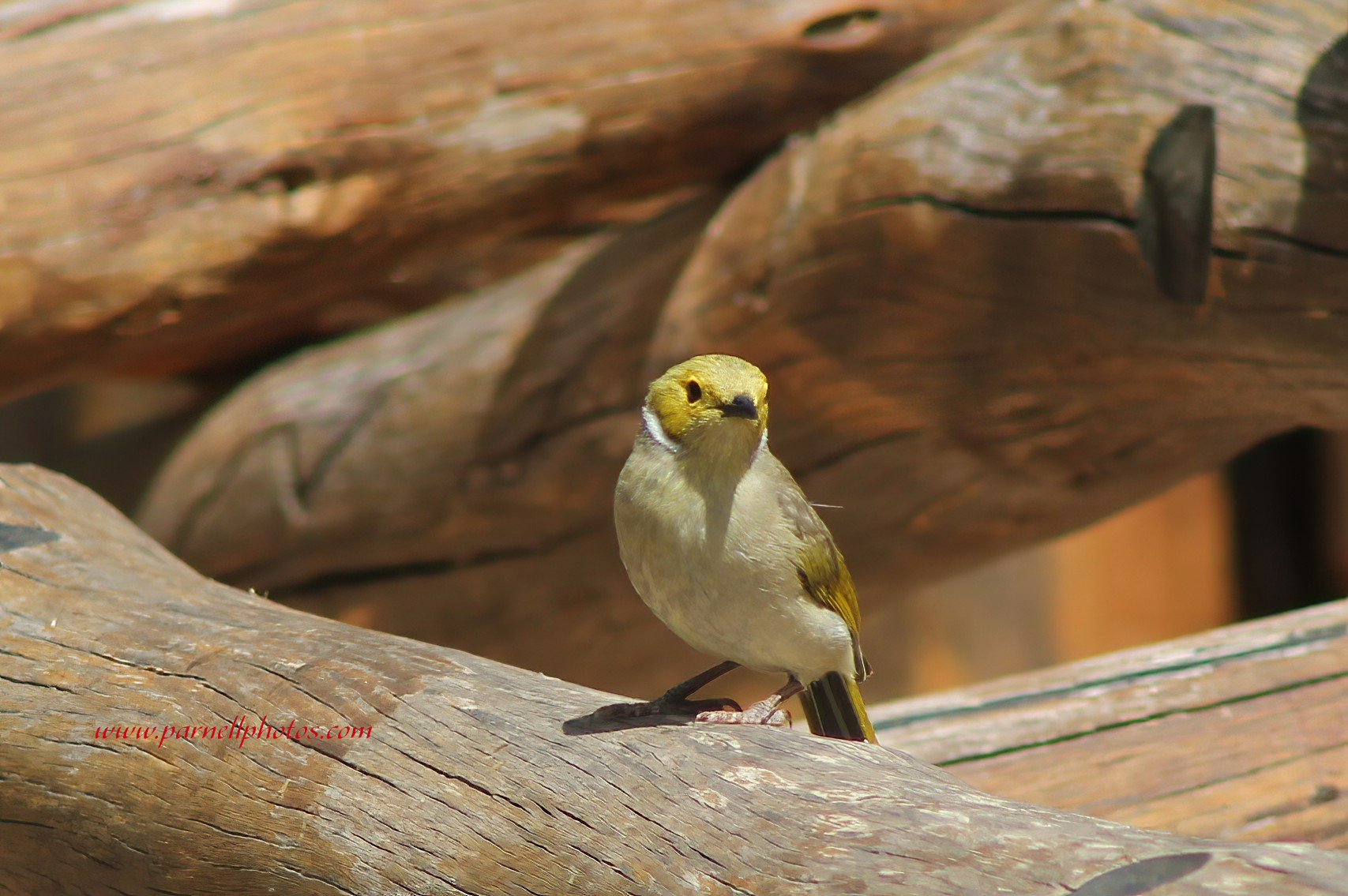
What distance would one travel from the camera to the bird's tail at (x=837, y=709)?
253cm

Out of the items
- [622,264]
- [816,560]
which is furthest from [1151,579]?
[816,560]

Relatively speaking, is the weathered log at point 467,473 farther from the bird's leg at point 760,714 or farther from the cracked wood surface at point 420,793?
the bird's leg at point 760,714

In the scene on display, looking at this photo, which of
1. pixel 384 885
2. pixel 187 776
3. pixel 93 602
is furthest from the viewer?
pixel 93 602

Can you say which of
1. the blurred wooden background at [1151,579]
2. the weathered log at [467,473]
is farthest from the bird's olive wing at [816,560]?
the blurred wooden background at [1151,579]

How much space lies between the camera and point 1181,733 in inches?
127

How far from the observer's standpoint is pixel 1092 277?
136 inches

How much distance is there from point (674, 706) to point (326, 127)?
2.64 m

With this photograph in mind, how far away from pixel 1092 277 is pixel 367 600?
2.88 m

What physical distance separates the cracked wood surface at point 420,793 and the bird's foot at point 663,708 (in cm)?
6

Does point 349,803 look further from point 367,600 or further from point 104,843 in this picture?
point 367,600

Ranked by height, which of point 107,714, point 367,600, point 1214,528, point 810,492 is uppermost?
point 107,714

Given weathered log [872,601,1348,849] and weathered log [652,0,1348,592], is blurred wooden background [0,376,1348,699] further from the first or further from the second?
weathered log [872,601,1348,849]

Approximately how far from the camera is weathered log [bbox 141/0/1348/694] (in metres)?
3.34

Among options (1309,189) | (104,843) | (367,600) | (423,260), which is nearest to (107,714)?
(104,843)
